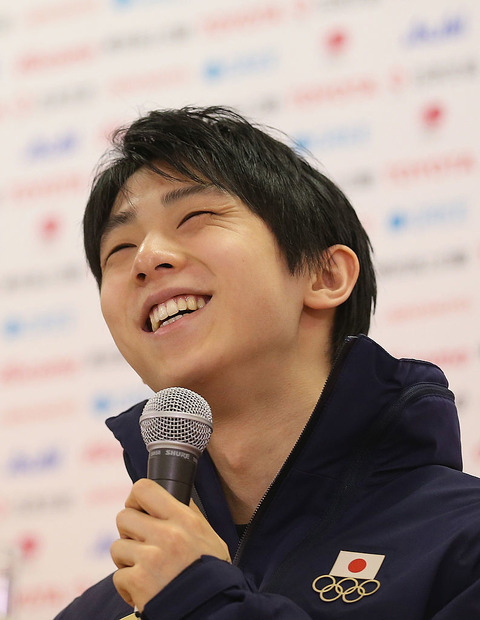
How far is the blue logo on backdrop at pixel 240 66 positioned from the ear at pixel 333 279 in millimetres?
1915

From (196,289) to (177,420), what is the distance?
37 cm

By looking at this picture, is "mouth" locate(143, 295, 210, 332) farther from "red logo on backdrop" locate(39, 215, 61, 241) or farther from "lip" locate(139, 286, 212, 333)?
"red logo on backdrop" locate(39, 215, 61, 241)

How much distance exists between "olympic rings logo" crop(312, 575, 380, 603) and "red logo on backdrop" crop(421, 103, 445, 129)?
2.24 m

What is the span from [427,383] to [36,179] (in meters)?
2.52

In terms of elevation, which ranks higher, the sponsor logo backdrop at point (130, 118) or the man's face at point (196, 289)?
the sponsor logo backdrop at point (130, 118)

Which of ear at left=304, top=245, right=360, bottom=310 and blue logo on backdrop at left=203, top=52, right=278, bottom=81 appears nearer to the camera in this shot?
ear at left=304, top=245, right=360, bottom=310

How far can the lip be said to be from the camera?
1401mm

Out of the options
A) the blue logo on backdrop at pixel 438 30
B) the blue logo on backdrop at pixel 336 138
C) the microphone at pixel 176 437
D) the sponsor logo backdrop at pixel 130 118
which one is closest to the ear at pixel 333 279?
the microphone at pixel 176 437

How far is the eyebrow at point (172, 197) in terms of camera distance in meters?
1.48

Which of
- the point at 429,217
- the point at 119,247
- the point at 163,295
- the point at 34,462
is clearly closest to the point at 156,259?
the point at 163,295

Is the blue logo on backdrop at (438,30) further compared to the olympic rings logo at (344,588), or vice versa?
the blue logo on backdrop at (438,30)

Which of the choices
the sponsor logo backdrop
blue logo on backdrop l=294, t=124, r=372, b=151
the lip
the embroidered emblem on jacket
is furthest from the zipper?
blue logo on backdrop l=294, t=124, r=372, b=151

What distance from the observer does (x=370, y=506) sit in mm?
1305

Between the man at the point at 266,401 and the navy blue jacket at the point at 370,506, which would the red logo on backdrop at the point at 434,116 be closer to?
the man at the point at 266,401
